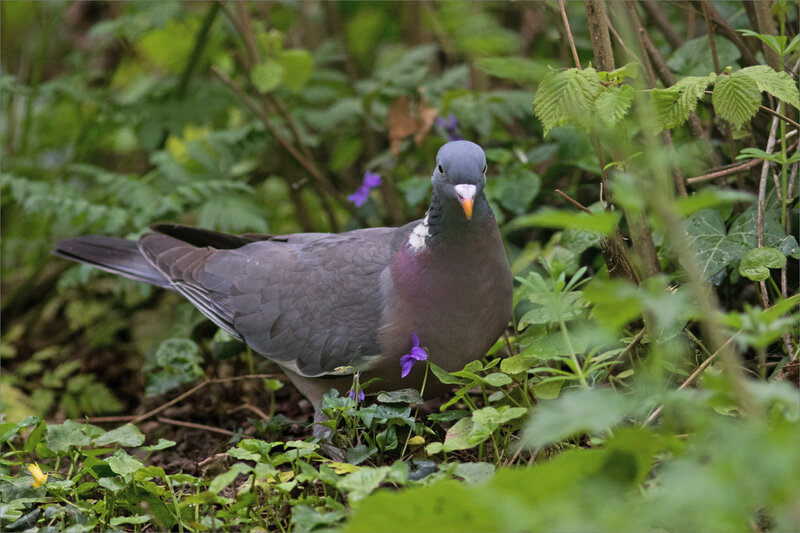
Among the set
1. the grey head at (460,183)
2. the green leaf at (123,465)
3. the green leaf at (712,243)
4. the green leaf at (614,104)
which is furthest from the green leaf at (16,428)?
the green leaf at (712,243)

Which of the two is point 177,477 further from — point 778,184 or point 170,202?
point 778,184

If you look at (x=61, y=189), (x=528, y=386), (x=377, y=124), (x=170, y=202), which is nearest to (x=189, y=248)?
(x=170, y=202)

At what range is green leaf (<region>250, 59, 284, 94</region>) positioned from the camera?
4387 mm

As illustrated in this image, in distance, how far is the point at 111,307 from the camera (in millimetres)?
5344

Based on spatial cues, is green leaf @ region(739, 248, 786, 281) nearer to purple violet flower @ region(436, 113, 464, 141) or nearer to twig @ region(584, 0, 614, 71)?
twig @ region(584, 0, 614, 71)

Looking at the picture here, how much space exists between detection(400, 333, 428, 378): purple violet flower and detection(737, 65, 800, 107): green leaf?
4.47 feet

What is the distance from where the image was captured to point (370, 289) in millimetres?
3262

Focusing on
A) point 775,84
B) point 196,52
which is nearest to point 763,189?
point 775,84

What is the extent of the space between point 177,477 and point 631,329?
1.79m

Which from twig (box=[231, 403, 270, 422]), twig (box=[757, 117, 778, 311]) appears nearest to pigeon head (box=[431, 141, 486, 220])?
twig (box=[757, 117, 778, 311])

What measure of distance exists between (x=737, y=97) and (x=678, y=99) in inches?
6.9

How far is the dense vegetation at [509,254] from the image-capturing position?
71.4 inches

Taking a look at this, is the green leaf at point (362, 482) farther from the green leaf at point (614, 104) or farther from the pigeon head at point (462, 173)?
the green leaf at point (614, 104)

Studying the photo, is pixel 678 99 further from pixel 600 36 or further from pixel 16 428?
pixel 16 428
